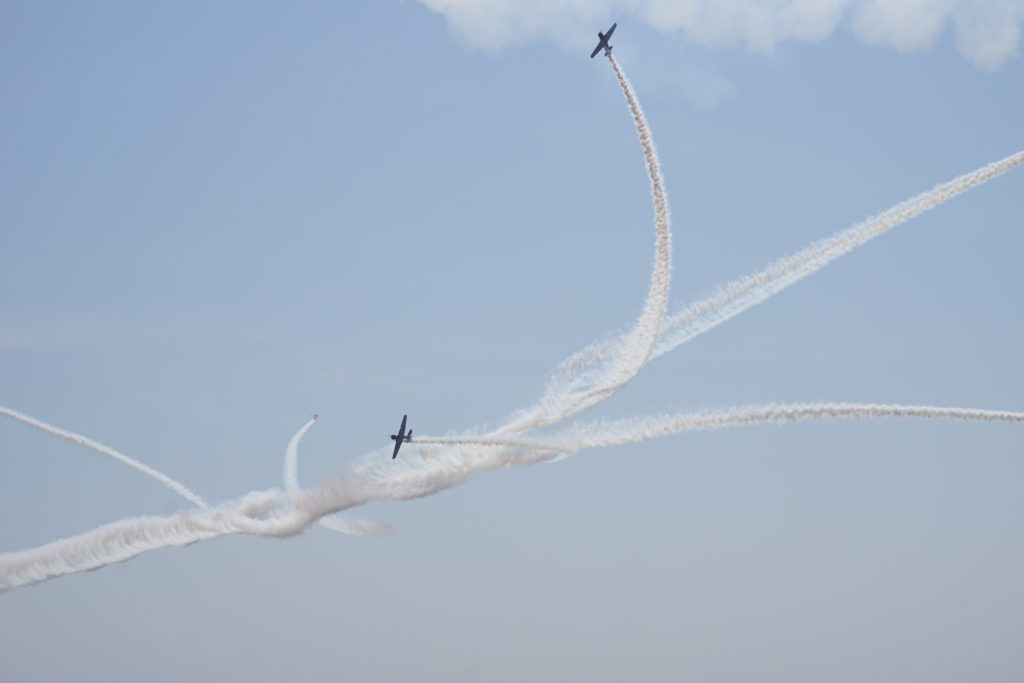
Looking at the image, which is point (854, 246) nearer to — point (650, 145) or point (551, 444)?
point (650, 145)

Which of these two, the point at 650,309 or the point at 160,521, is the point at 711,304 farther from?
the point at 160,521

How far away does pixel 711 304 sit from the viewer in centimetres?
8944

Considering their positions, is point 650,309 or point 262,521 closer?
point 650,309

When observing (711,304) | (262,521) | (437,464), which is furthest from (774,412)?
(262,521)

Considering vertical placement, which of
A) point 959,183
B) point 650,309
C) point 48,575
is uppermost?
point 959,183

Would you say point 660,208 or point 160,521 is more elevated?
point 660,208

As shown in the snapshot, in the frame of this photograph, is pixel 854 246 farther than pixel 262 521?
No

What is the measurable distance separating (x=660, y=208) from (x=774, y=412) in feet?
42.5

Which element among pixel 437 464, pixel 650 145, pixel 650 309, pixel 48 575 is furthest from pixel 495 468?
pixel 48 575

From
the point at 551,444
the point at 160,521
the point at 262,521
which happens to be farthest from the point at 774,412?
the point at 160,521

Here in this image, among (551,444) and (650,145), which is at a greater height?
(650,145)

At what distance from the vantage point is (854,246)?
3477 inches

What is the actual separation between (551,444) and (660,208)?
48.2 ft

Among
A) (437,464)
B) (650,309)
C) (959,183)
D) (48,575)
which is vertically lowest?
(48,575)
